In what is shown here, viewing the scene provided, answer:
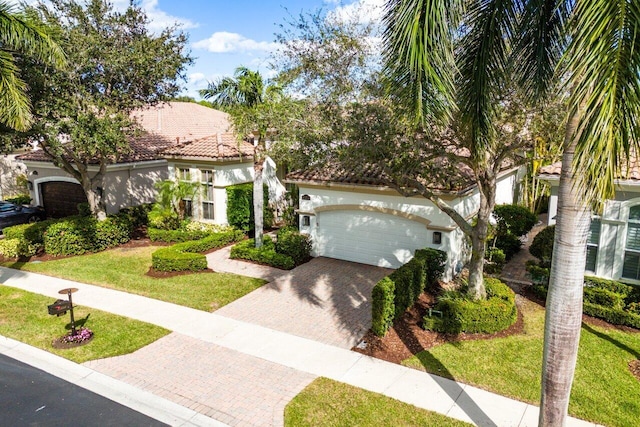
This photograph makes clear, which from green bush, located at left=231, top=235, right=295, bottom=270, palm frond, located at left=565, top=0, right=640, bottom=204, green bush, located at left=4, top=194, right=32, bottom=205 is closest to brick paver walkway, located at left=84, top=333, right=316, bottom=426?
green bush, located at left=231, top=235, right=295, bottom=270

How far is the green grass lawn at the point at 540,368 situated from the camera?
304 inches

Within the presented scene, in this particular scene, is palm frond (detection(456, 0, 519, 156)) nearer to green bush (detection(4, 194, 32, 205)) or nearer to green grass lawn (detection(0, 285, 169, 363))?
green grass lawn (detection(0, 285, 169, 363))

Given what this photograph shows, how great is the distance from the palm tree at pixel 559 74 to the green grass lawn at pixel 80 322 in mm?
8073

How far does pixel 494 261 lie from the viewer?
1509 centimetres

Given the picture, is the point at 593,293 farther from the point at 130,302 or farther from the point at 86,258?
the point at 86,258

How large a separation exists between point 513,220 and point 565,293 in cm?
1330

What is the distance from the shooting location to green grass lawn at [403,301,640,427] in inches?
304

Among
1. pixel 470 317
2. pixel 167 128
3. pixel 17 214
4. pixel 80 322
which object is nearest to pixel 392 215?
pixel 470 317

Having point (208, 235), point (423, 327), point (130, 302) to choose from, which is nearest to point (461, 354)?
point (423, 327)

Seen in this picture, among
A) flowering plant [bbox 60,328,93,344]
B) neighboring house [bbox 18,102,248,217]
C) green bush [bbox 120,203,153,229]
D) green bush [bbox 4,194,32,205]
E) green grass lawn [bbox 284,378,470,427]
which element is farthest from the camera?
green bush [bbox 4,194,32,205]

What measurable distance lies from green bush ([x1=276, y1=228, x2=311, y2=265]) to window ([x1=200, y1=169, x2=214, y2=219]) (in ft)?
15.9

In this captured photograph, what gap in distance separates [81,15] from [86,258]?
8.38 meters

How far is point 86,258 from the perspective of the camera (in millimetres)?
16656

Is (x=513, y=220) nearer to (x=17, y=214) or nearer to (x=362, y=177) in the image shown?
(x=362, y=177)
